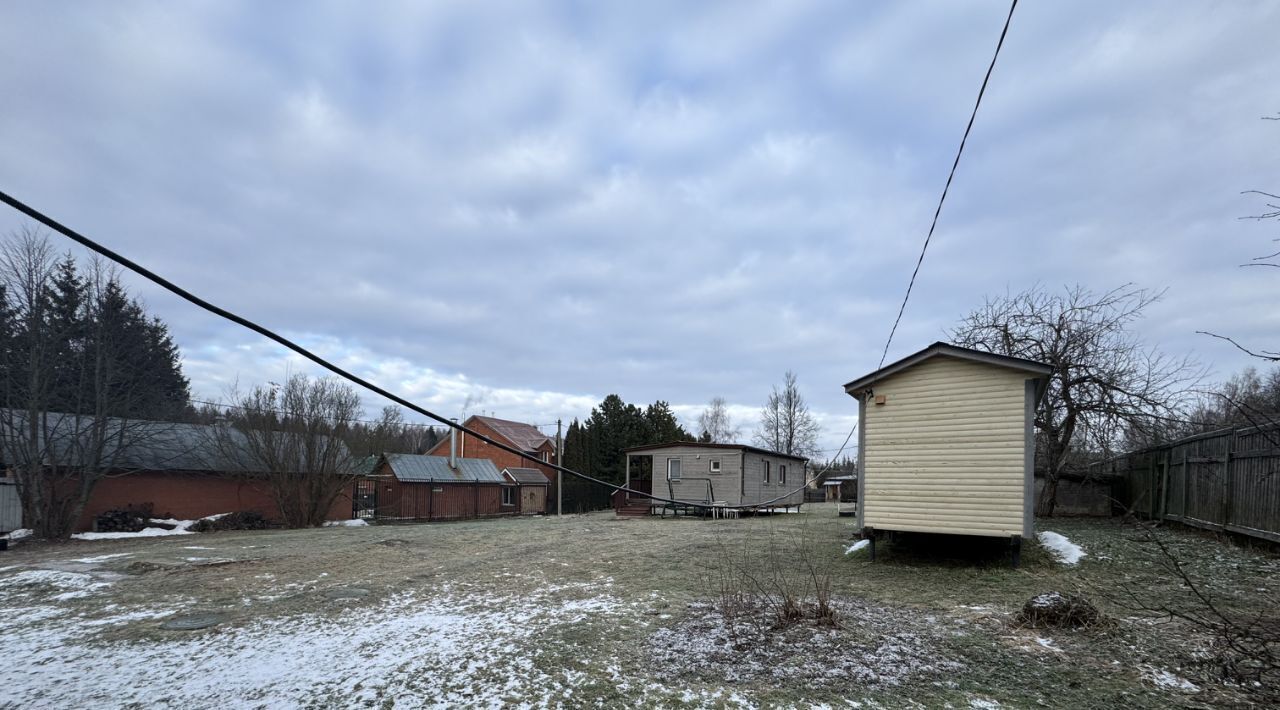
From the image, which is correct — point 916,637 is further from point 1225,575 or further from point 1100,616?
point 1225,575

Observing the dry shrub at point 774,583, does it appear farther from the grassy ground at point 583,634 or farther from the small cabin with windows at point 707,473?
the small cabin with windows at point 707,473

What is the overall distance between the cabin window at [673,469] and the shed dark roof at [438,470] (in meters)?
8.14

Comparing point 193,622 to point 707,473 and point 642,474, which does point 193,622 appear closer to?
point 707,473

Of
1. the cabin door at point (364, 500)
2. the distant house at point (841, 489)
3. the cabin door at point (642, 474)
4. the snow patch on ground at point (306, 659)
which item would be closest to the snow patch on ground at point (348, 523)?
the cabin door at point (364, 500)

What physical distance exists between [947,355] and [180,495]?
20713 millimetres

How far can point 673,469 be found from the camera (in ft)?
74.1

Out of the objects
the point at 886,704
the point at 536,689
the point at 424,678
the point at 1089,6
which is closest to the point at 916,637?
the point at 886,704

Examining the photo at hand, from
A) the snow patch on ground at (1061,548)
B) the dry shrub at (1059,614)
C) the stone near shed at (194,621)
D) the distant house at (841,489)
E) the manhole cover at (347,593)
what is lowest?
the distant house at (841,489)

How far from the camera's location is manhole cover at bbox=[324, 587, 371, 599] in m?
7.51

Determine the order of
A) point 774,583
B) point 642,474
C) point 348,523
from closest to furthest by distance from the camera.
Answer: point 774,583
point 348,523
point 642,474

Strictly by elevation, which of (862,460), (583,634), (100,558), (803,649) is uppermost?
(862,460)

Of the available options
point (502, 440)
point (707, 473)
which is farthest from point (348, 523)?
point (502, 440)

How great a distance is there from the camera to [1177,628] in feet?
17.8

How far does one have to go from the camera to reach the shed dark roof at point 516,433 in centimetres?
3891
